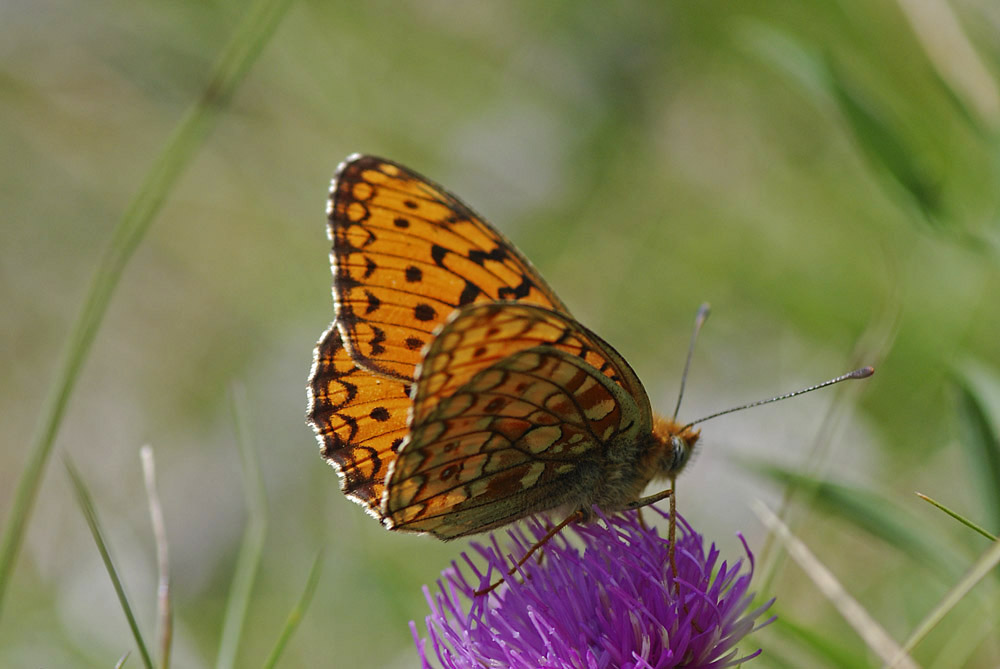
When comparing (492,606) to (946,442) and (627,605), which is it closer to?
(627,605)

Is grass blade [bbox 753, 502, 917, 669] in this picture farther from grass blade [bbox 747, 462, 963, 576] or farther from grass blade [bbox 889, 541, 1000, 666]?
grass blade [bbox 747, 462, 963, 576]

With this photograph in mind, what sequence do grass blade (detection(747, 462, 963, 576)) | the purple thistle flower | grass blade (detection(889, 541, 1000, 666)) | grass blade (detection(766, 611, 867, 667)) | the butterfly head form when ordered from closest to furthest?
grass blade (detection(889, 541, 1000, 666)) → the purple thistle flower → grass blade (detection(766, 611, 867, 667)) → the butterfly head → grass blade (detection(747, 462, 963, 576))

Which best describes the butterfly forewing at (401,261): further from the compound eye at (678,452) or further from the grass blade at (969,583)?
the grass blade at (969,583)

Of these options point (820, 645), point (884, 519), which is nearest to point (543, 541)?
point (820, 645)

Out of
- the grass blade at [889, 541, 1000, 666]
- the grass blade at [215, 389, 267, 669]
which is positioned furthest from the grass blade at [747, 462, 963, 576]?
the grass blade at [215, 389, 267, 669]

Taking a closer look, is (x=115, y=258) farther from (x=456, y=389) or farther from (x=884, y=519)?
(x=884, y=519)

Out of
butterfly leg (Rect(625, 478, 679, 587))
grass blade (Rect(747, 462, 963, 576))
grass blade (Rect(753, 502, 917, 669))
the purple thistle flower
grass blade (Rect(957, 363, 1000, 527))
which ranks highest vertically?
grass blade (Rect(957, 363, 1000, 527))

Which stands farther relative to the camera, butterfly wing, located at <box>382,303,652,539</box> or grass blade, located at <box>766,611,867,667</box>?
grass blade, located at <box>766,611,867,667</box>
